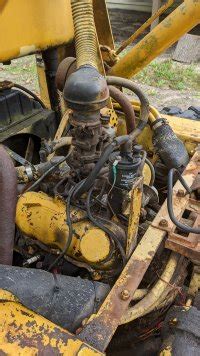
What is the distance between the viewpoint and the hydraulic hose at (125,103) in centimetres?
216

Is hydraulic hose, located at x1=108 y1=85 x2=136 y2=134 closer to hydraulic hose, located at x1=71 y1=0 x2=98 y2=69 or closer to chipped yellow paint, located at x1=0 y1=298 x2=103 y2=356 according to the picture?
hydraulic hose, located at x1=71 y1=0 x2=98 y2=69

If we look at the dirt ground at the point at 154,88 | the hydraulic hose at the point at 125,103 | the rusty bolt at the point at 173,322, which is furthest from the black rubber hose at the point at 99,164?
the dirt ground at the point at 154,88

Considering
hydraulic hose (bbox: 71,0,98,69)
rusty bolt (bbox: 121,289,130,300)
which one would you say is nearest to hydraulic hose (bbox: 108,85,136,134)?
hydraulic hose (bbox: 71,0,98,69)

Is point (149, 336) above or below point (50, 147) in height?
below

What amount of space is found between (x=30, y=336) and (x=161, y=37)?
176 cm

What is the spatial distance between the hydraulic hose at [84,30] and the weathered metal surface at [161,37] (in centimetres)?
42

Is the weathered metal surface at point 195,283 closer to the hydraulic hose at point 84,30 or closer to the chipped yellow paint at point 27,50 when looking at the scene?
the hydraulic hose at point 84,30

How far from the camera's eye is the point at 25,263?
1977 millimetres

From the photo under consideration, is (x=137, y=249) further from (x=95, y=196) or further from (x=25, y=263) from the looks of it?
(x=25, y=263)

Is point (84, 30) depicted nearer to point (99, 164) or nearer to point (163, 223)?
point (99, 164)

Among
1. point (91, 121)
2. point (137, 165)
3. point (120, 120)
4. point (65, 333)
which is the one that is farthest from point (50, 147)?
point (65, 333)

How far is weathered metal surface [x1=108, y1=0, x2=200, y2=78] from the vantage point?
2182mm

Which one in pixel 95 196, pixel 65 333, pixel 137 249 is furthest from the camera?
Answer: pixel 95 196

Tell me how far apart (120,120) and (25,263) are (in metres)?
1.13
